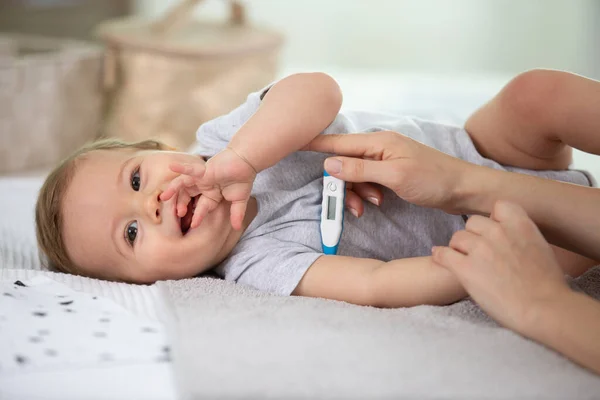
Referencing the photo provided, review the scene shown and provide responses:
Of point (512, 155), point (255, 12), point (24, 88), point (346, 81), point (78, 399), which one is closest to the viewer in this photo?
point (78, 399)

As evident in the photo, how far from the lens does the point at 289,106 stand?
1.11 m

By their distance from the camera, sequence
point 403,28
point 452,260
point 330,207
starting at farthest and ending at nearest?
point 403,28, point 330,207, point 452,260

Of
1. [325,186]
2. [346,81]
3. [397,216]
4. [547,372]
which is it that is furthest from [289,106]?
[346,81]

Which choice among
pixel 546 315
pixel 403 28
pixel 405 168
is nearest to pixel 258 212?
pixel 405 168

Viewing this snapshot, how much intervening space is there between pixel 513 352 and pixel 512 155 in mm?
560

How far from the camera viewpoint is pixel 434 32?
11.4 ft

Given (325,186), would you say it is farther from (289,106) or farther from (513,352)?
(513,352)

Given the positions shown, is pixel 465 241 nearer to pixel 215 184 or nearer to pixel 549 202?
pixel 549 202

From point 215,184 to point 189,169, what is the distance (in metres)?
0.06

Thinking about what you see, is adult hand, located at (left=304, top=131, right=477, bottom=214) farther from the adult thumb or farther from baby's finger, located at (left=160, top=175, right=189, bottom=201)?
baby's finger, located at (left=160, top=175, right=189, bottom=201)

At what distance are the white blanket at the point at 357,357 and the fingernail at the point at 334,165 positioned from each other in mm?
231

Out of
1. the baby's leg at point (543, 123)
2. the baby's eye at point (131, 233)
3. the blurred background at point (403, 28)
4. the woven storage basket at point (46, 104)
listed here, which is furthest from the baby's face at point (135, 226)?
the blurred background at point (403, 28)

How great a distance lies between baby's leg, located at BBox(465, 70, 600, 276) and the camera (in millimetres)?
1129

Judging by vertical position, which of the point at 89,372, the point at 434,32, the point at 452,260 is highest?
the point at 434,32
